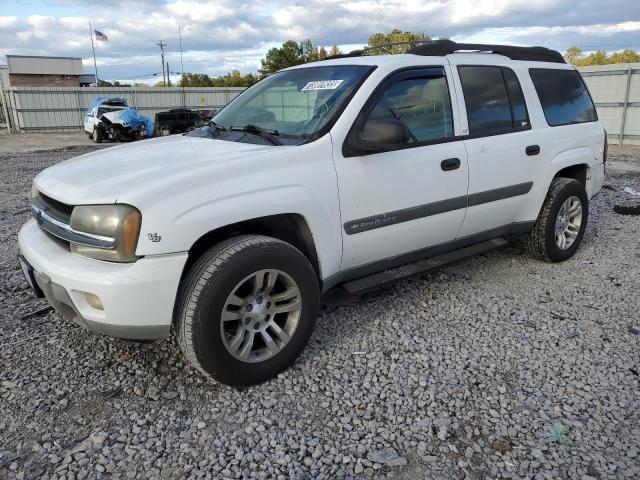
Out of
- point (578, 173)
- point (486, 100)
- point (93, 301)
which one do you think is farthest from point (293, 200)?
point (578, 173)

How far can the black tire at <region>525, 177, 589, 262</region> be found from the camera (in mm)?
4648

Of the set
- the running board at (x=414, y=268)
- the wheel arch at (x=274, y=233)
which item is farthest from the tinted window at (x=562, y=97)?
the wheel arch at (x=274, y=233)

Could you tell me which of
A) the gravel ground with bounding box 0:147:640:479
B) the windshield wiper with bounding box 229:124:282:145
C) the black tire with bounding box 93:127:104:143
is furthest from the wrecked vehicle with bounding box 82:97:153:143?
the windshield wiper with bounding box 229:124:282:145

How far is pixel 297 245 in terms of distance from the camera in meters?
3.19

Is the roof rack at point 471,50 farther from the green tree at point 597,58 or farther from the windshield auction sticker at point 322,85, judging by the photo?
the green tree at point 597,58

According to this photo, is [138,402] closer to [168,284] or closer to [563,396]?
[168,284]

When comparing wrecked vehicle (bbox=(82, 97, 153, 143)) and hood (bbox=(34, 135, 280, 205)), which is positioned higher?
hood (bbox=(34, 135, 280, 205))

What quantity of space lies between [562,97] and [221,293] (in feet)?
12.5

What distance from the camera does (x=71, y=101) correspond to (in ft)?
88.0

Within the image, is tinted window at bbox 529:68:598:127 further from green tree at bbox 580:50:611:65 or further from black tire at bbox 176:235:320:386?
green tree at bbox 580:50:611:65

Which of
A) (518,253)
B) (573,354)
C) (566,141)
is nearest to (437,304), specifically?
(573,354)

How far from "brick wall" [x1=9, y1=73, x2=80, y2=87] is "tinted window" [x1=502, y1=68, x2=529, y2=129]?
159 feet

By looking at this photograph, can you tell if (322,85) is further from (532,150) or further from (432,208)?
(532,150)

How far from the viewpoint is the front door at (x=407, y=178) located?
322 cm
